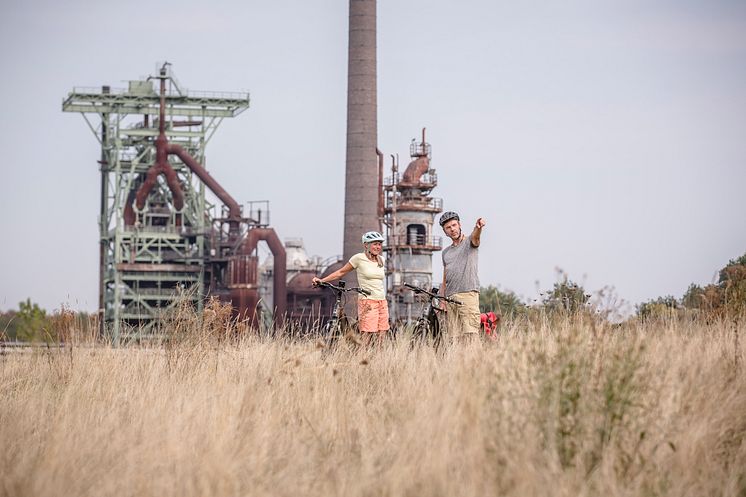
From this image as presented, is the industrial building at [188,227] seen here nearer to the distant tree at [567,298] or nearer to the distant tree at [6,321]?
the distant tree at [6,321]

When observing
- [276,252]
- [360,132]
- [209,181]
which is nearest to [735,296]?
[360,132]

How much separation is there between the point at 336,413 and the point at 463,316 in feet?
11.3

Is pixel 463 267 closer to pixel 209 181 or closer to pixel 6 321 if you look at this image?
pixel 6 321

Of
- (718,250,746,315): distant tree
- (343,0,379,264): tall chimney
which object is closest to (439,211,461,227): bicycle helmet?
(718,250,746,315): distant tree

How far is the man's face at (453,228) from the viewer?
12.1 metres

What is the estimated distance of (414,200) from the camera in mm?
62969

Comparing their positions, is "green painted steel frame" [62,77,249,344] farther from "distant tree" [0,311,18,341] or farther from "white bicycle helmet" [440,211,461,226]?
"white bicycle helmet" [440,211,461,226]

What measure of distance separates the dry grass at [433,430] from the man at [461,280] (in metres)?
1.65

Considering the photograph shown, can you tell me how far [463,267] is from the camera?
12211mm

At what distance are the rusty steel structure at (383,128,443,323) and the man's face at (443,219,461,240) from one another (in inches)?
1924

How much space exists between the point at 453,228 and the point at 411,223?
50.4m

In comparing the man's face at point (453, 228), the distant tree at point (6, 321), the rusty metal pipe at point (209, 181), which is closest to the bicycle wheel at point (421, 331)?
the man's face at point (453, 228)

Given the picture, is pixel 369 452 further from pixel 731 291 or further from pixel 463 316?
pixel 731 291

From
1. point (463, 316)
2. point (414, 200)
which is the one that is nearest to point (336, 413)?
point (463, 316)
